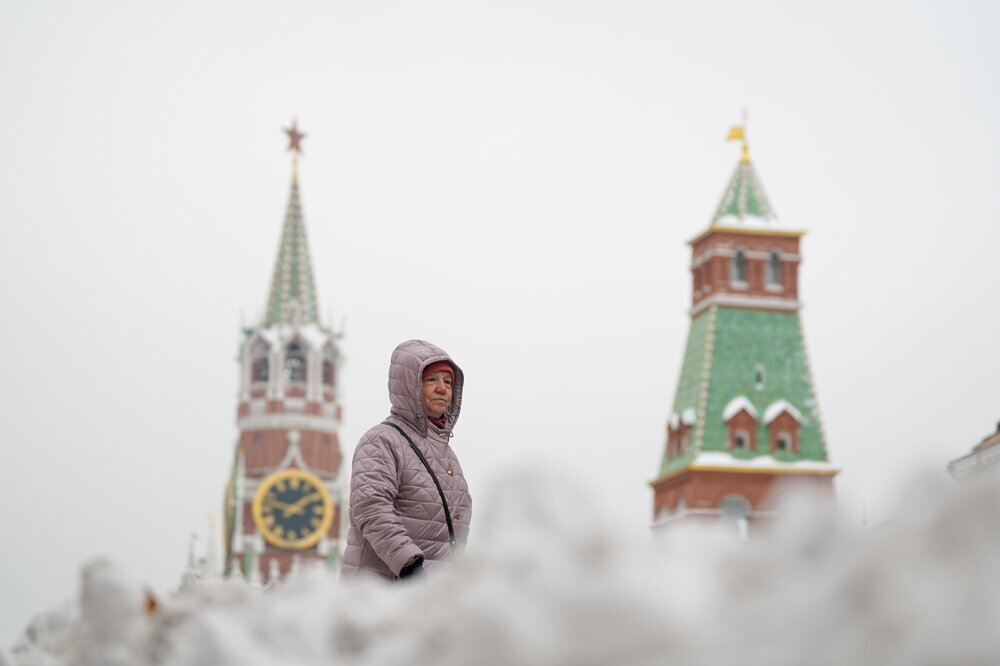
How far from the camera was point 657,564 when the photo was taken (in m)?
0.93

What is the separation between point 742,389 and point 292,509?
16115 mm

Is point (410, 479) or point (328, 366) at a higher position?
point (328, 366)

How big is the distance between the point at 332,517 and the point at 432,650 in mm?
49546

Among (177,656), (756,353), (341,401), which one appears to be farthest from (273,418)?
(177,656)

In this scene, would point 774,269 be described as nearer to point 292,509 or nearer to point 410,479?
point 292,509

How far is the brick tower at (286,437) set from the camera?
49156 mm

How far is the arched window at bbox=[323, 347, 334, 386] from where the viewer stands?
50906 millimetres

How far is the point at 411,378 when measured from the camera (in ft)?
11.1

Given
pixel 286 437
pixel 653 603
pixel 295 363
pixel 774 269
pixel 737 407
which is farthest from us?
pixel 295 363

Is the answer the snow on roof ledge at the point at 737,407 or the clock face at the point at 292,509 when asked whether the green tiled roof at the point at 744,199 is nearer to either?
the snow on roof ledge at the point at 737,407

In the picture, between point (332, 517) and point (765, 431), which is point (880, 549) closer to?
point (765, 431)

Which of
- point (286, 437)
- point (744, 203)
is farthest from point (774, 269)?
point (286, 437)

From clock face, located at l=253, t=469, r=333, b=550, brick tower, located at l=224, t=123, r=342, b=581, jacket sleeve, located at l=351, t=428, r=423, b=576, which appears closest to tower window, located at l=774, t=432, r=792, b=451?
brick tower, located at l=224, t=123, r=342, b=581

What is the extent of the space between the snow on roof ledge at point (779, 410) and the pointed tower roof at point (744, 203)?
4808 mm
